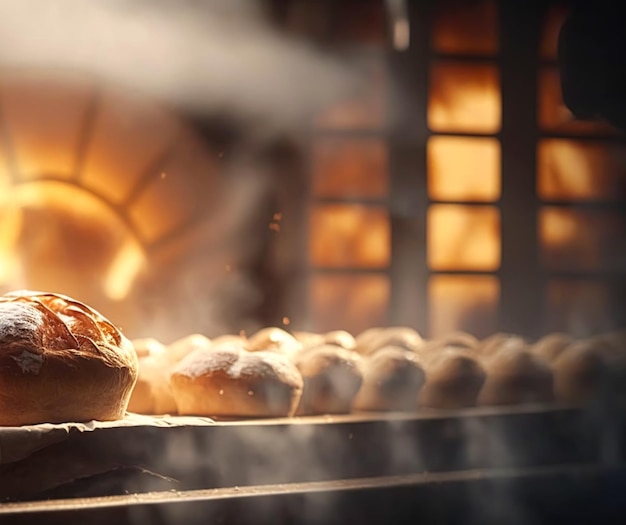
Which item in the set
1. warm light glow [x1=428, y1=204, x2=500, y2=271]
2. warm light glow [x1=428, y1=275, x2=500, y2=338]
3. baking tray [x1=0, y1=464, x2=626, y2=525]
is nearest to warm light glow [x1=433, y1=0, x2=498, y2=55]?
warm light glow [x1=428, y1=204, x2=500, y2=271]

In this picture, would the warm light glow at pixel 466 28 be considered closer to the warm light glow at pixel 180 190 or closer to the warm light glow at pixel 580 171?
the warm light glow at pixel 580 171

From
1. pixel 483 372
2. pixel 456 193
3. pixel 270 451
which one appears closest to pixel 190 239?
pixel 456 193

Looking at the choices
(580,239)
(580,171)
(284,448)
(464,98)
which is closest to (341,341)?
(284,448)

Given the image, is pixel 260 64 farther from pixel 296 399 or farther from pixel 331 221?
pixel 296 399

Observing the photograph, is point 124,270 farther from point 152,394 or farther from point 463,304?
point 463,304

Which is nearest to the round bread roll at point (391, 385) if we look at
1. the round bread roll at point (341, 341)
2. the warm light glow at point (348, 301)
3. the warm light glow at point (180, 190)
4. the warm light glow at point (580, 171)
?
the round bread roll at point (341, 341)

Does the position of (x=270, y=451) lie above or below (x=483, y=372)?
below
